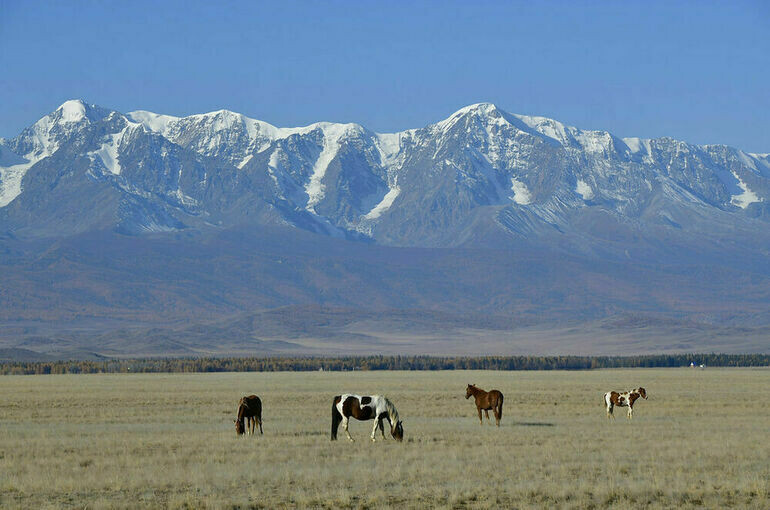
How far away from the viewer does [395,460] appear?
→ 28.7 meters

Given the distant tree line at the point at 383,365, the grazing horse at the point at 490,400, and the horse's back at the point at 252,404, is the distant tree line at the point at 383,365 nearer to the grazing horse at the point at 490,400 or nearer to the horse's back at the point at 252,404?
the grazing horse at the point at 490,400

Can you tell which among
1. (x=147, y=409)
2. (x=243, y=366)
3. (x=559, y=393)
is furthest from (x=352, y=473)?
(x=243, y=366)

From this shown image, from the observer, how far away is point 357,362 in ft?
504

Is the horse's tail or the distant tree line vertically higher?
the distant tree line

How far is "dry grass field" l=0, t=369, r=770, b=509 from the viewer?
23438 millimetres

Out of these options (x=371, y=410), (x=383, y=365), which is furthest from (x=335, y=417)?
(x=383, y=365)

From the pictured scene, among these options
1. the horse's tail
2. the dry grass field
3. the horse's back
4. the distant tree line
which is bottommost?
the dry grass field

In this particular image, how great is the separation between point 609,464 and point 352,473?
584 centimetres

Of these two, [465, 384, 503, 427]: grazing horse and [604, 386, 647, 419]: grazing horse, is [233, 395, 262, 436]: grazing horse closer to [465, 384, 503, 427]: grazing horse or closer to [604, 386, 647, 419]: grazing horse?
[465, 384, 503, 427]: grazing horse

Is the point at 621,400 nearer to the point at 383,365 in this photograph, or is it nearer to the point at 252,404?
the point at 252,404

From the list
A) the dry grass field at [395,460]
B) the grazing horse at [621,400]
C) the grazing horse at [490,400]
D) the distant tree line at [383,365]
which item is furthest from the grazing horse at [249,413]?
the distant tree line at [383,365]

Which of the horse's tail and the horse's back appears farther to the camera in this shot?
the horse's back

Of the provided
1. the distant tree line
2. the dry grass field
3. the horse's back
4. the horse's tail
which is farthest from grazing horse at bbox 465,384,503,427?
the distant tree line

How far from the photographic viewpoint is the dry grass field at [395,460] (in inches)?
923
